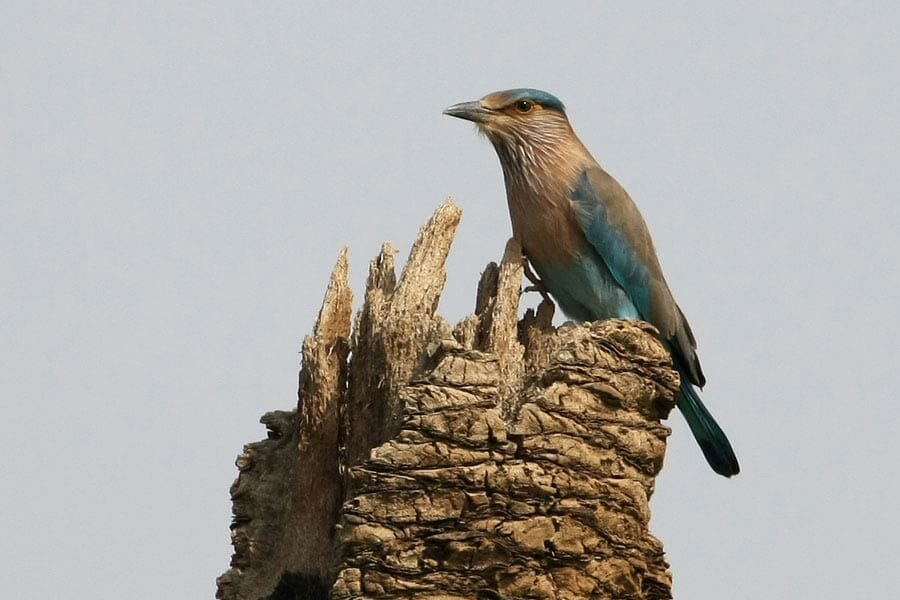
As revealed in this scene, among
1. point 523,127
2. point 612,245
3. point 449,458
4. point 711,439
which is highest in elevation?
point 523,127

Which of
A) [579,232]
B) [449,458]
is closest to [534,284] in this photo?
[579,232]

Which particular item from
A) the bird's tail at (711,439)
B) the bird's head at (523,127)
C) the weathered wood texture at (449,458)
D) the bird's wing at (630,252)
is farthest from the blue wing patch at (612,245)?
the weathered wood texture at (449,458)

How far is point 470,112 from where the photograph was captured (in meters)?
9.93

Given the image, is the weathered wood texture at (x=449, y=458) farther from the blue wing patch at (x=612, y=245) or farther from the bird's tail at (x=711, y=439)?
the bird's tail at (x=711, y=439)

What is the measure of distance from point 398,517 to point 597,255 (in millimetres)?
4307

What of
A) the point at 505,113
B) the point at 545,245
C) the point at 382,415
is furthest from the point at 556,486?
the point at 505,113

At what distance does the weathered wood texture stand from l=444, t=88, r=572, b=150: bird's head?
2.90 m

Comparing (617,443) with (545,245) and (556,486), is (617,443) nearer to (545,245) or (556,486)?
(556,486)

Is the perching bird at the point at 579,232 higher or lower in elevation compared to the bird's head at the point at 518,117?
lower

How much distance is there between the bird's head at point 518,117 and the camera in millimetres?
9992

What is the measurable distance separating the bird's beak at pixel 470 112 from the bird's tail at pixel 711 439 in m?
2.38

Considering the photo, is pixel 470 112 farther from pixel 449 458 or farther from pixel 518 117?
pixel 449 458

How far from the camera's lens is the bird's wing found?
31.5 ft

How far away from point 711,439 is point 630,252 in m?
1.37
